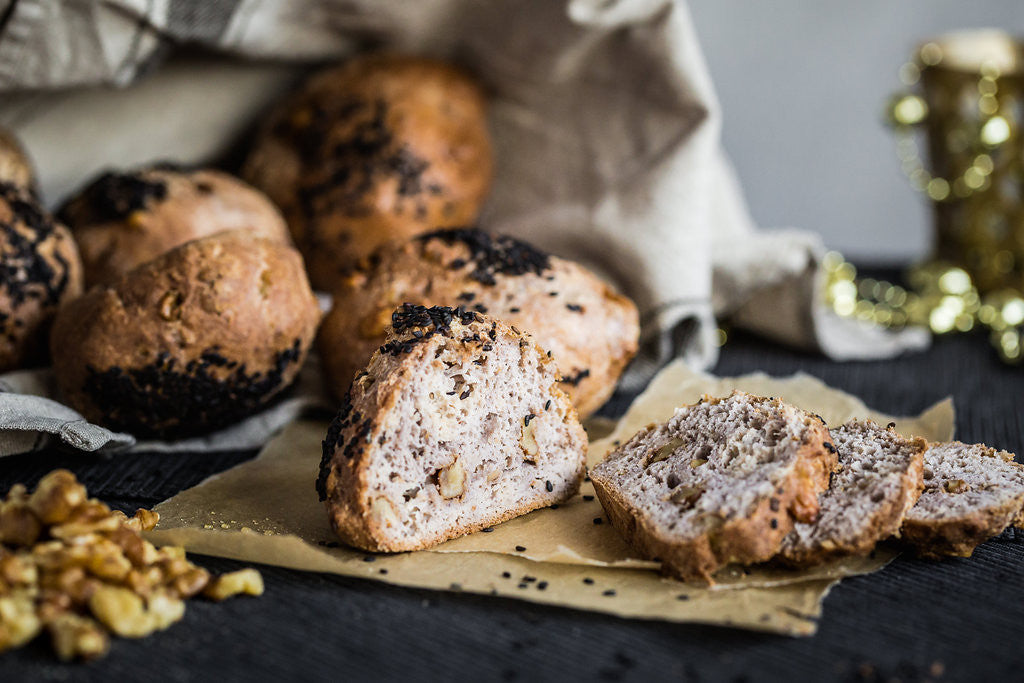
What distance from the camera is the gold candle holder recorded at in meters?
3.85

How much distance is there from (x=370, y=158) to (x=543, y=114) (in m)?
0.79

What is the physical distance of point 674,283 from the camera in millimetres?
3465

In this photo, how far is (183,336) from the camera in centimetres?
253

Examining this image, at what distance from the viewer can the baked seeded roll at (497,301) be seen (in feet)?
8.89

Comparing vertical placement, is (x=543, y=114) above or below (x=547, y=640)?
above

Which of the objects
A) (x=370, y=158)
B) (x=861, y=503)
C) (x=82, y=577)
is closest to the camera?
(x=82, y=577)

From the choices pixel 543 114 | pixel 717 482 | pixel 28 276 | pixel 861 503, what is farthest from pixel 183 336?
pixel 543 114

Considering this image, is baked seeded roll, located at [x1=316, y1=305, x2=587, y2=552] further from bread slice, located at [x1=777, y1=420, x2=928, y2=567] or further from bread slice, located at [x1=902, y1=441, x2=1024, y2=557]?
bread slice, located at [x1=902, y1=441, x2=1024, y2=557]

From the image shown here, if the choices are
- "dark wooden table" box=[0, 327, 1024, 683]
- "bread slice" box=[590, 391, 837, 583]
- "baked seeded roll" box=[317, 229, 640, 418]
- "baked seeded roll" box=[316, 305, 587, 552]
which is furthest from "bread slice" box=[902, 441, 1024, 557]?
"baked seeded roll" box=[317, 229, 640, 418]

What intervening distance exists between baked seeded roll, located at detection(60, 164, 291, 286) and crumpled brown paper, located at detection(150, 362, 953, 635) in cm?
89

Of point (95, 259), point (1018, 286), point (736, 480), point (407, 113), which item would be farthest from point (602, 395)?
point (1018, 286)

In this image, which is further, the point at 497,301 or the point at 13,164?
the point at 13,164

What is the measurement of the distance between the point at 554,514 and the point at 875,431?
2.64ft

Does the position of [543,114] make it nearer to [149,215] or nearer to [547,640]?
[149,215]
